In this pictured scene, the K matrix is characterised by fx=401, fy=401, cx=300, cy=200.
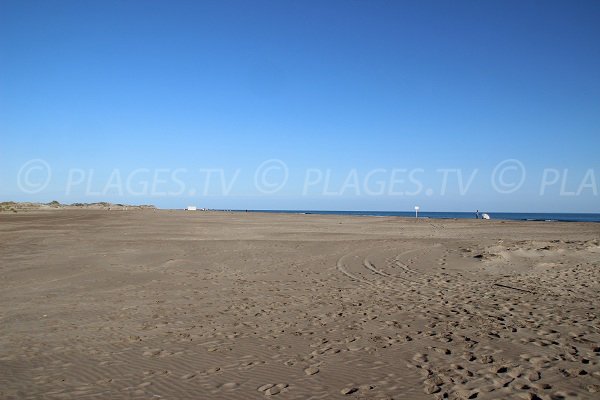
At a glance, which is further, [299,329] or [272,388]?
[299,329]

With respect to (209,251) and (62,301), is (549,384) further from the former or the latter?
(209,251)

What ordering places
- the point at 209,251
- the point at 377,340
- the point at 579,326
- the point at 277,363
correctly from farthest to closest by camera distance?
1. the point at 209,251
2. the point at 579,326
3. the point at 377,340
4. the point at 277,363

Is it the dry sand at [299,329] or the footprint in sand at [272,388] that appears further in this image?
the dry sand at [299,329]

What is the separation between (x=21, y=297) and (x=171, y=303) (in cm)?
379

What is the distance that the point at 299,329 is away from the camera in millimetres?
7207

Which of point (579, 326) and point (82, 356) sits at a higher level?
point (579, 326)

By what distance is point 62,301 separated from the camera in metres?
9.33

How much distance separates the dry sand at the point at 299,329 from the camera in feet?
16.1

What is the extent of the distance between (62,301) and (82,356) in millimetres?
4113

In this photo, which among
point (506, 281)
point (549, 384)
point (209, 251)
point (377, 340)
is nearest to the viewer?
point (549, 384)

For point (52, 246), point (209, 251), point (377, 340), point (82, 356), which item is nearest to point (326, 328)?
point (377, 340)

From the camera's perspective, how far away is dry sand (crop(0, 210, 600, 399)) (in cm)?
492

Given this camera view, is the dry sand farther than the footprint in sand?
Yes

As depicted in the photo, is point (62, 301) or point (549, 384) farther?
point (62, 301)
